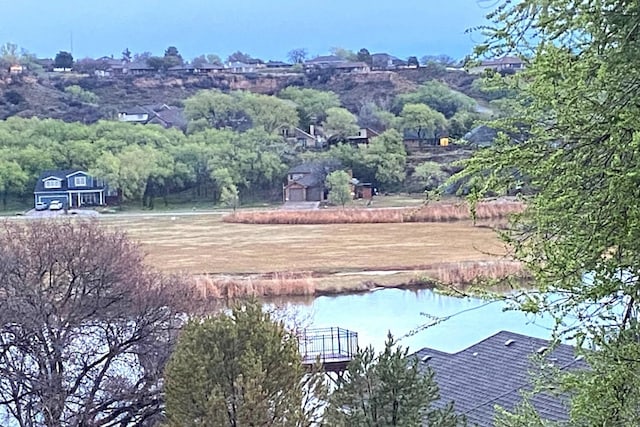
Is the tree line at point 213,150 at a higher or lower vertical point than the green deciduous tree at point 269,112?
lower

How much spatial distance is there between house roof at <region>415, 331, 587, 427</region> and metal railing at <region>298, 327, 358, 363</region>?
1.75 metres

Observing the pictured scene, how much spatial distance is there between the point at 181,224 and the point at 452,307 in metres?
16.3

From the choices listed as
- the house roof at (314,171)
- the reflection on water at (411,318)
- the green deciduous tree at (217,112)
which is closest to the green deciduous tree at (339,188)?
the house roof at (314,171)

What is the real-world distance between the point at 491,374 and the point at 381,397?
3.24 m

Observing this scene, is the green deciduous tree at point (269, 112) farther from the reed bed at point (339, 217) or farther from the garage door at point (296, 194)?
the reed bed at point (339, 217)

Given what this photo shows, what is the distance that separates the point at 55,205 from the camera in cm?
3572

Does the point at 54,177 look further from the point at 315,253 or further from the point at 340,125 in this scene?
the point at 315,253

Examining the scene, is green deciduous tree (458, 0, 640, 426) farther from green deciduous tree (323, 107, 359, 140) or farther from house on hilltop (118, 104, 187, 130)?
house on hilltop (118, 104, 187, 130)

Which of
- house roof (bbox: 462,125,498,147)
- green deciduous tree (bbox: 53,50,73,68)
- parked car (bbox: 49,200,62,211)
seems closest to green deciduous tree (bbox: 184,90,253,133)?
parked car (bbox: 49,200,62,211)

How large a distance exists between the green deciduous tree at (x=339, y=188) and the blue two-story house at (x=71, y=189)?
10616 millimetres

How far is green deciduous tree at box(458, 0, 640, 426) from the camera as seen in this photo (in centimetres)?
221

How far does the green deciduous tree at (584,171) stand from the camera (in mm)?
2209

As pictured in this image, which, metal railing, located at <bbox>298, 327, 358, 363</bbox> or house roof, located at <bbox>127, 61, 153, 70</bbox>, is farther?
house roof, located at <bbox>127, 61, 153, 70</bbox>

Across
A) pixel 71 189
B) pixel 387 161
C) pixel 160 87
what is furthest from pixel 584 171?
pixel 160 87
